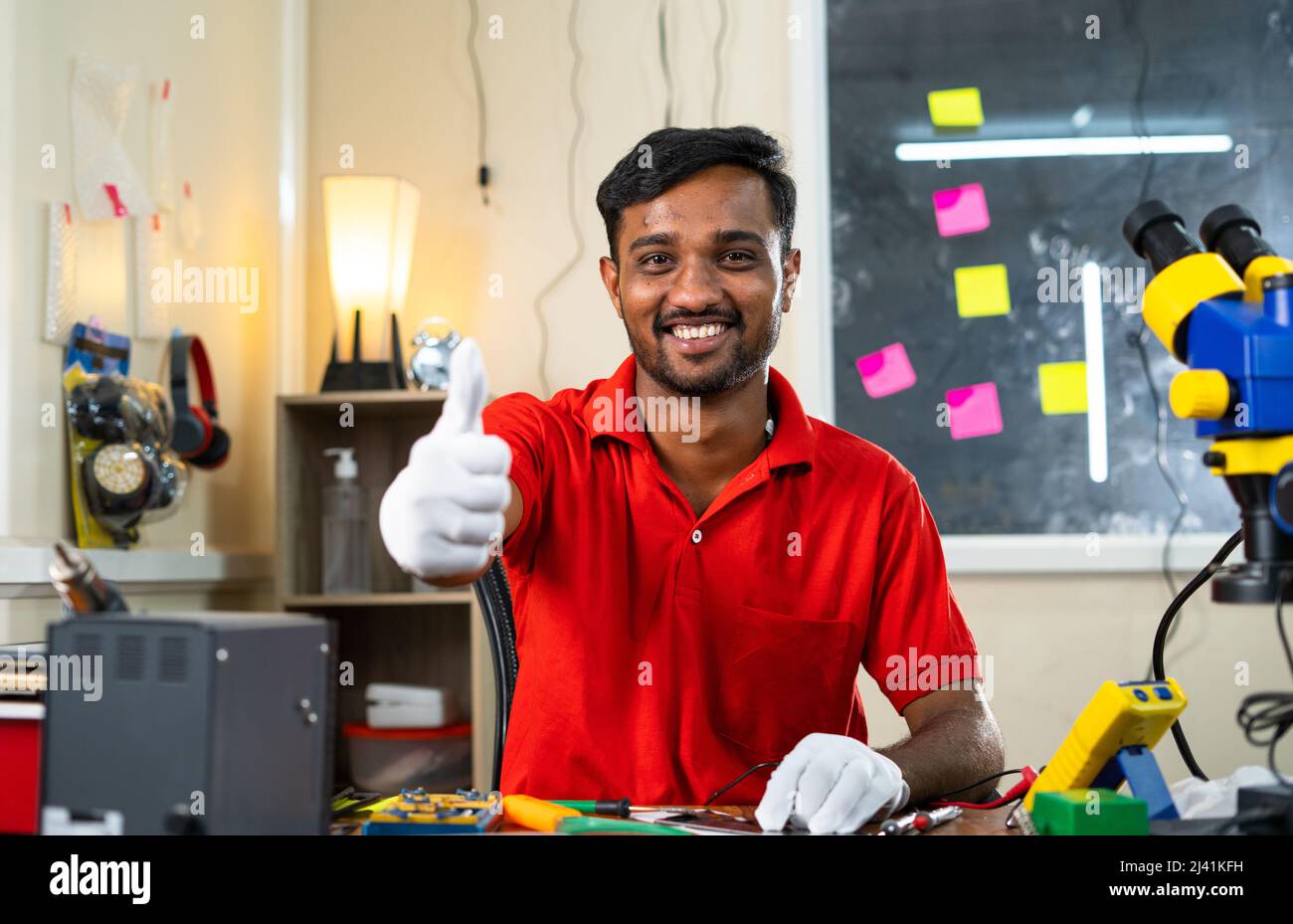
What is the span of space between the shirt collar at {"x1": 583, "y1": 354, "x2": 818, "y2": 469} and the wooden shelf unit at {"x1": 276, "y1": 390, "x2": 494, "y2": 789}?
93 centimetres

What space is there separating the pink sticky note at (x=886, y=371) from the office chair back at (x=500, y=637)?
151 centimetres

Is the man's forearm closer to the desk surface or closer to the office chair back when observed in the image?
the desk surface

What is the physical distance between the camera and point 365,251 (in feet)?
8.40

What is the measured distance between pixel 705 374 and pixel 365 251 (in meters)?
1.32

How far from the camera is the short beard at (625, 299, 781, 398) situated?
1486 millimetres

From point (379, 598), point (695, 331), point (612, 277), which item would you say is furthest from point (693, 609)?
point (379, 598)

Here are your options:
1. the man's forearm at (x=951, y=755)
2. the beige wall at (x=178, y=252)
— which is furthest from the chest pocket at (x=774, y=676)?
the beige wall at (x=178, y=252)

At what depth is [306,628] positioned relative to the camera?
61cm

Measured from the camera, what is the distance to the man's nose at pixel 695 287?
146 cm

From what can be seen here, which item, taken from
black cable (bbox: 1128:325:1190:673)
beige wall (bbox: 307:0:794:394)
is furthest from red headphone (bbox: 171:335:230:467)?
black cable (bbox: 1128:325:1190:673)

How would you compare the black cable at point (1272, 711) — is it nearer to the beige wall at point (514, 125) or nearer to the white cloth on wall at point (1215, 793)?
the white cloth on wall at point (1215, 793)

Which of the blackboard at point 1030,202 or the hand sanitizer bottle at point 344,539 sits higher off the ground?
the blackboard at point 1030,202

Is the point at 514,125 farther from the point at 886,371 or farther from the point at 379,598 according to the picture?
the point at 379,598

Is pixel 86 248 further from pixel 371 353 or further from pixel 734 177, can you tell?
pixel 734 177
